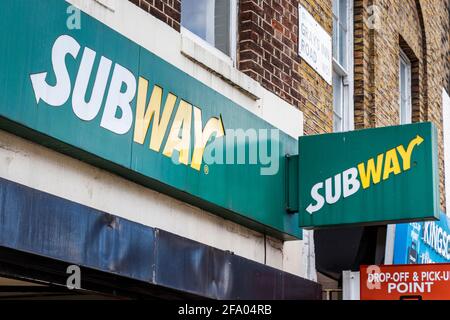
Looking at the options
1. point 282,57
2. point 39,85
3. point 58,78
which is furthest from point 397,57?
point 39,85

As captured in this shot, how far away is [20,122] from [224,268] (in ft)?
7.93

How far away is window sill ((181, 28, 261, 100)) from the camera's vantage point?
24.8 feet

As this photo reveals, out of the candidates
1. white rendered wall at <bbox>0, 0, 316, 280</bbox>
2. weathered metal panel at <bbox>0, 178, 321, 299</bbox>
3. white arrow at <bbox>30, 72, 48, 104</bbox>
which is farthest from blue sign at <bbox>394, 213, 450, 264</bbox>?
white arrow at <bbox>30, 72, 48, 104</bbox>

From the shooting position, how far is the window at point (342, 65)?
37.0 feet

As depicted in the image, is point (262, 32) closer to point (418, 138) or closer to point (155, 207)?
point (418, 138)

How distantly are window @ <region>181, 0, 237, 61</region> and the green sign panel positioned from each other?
1183mm

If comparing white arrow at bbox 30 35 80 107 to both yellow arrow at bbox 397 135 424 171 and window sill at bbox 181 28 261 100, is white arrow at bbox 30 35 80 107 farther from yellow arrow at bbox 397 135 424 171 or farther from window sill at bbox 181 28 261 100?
yellow arrow at bbox 397 135 424 171

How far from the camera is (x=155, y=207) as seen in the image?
691 cm

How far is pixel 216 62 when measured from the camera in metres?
7.93

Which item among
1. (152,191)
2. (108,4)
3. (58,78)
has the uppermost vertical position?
(108,4)

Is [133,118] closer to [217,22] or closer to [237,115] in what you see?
Result: [237,115]

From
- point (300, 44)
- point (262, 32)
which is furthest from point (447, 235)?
point (262, 32)

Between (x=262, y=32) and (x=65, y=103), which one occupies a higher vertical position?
(x=262, y=32)

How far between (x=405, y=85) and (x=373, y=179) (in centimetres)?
604
